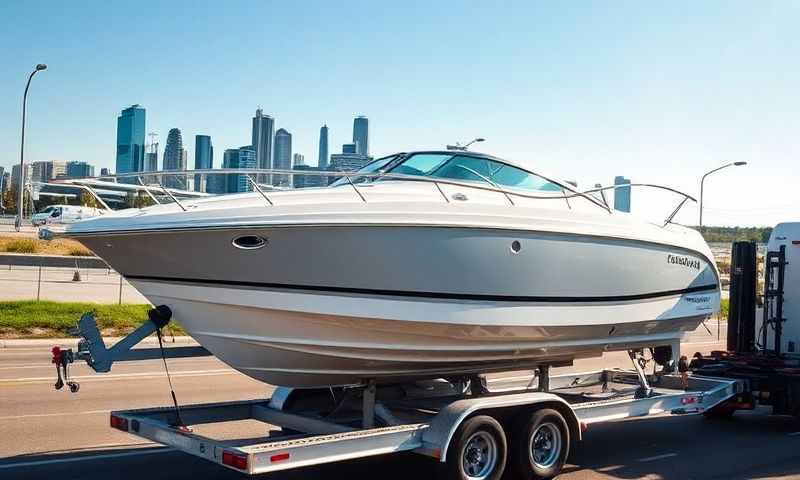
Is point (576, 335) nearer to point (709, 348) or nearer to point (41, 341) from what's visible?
point (41, 341)

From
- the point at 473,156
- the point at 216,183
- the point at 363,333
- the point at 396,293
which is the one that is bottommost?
the point at 363,333

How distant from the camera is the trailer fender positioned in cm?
652

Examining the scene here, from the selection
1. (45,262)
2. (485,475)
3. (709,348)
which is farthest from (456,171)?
(45,262)

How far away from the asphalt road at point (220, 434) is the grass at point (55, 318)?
4957mm

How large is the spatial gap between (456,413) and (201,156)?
6.06 metres

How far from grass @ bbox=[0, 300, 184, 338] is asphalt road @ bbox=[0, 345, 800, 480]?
4957 mm

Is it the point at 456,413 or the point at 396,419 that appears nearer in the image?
the point at 456,413

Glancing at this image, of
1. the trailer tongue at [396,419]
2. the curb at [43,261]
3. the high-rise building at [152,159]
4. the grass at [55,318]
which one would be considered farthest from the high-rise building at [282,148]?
the curb at [43,261]

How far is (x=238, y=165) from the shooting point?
293 inches

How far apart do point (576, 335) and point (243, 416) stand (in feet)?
10.8

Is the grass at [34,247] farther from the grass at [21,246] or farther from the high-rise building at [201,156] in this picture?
the high-rise building at [201,156]

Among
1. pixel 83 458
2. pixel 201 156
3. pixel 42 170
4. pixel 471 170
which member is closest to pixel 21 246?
pixel 201 156

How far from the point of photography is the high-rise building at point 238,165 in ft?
22.8

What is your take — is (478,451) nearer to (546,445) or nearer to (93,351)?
(546,445)
